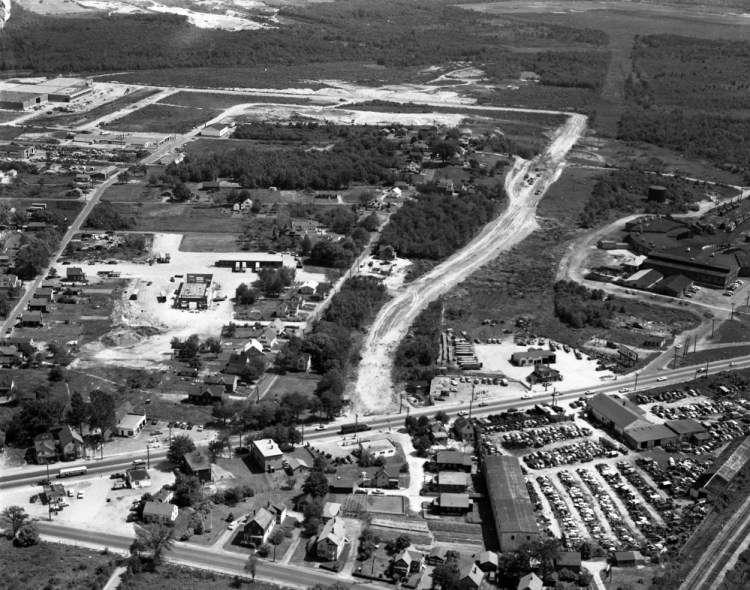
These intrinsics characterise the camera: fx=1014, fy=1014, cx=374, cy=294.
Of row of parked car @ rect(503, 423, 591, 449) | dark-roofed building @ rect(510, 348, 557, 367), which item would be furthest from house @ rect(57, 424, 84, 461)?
dark-roofed building @ rect(510, 348, 557, 367)

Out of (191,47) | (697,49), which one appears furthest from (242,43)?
(697,49)

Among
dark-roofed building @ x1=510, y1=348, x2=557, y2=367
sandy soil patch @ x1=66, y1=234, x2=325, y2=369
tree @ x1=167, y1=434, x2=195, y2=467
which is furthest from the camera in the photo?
dark-roofed building @ x1=510, y1=348, x2=557, y2=367

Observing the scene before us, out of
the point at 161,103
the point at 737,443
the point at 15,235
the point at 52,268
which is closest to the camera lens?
the point at 737,443

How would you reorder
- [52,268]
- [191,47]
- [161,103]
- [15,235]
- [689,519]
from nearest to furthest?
[689,519] → [52,268] → [15,235] → [161,103] → [191,47]

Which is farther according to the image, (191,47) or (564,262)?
(191,47)

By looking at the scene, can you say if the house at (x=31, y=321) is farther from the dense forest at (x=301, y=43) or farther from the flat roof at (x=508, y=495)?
the dense forest at (x=301, y=43)

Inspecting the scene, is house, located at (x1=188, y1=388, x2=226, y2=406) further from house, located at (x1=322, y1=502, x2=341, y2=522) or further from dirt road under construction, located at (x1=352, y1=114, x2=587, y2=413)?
house, located at (x1=322, y1=502, x2=341, y2=522)

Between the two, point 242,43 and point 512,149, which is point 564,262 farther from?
point 242,43
